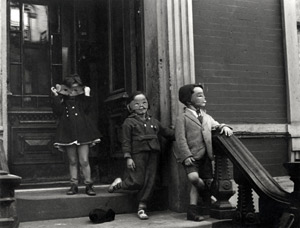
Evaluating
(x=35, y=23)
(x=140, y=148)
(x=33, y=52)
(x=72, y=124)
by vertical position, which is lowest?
(x=140, y=148)

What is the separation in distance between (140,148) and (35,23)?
2.73 metres

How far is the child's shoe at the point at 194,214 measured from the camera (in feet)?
16.5

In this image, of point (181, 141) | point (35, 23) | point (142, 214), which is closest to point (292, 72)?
point (181, 141)

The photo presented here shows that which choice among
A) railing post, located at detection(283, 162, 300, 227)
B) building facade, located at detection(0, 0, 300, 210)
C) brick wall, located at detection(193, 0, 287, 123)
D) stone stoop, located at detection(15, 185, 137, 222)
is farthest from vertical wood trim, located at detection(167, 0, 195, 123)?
railing post, located at detection(283, 162, 300, 227)

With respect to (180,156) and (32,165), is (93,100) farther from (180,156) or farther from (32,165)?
(180,156)

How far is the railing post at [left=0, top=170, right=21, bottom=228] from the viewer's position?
4.24 m

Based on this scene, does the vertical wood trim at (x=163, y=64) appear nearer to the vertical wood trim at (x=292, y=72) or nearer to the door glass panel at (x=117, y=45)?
the door glass panel at (x=117, y=45)

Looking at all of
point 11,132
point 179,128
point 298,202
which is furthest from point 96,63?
point 298,202

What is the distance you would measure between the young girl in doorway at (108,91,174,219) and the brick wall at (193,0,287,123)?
93cm

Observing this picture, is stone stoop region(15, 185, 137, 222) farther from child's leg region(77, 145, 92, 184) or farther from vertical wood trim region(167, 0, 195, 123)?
vertical wood trim region(167, 0, 195, 123)

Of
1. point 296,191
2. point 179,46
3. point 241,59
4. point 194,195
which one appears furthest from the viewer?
point 241,59

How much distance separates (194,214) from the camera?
16.6 feet

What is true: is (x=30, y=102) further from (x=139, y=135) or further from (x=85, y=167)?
(x=139, y=135)

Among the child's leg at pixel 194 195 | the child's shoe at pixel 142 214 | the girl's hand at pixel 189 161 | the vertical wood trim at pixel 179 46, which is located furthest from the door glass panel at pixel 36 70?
the child's leg at pixel 194 195
